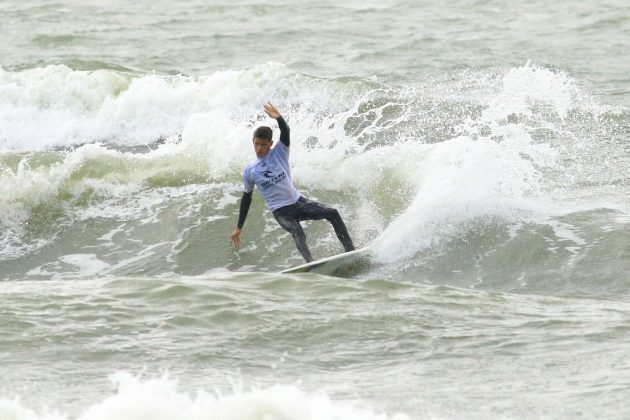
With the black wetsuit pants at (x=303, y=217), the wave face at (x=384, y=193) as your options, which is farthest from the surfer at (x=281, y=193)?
the wave face at (x=384, y=193)

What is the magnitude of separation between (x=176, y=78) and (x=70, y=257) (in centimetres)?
770

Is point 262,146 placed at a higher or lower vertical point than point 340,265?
higher

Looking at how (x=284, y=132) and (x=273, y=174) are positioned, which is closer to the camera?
(x=284, y=132)

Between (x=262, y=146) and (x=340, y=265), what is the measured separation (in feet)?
4.81

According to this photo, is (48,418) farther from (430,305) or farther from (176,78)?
(176,78)

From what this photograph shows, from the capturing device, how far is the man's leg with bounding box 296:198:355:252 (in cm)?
1045

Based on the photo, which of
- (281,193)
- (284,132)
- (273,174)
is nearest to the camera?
(284,132)

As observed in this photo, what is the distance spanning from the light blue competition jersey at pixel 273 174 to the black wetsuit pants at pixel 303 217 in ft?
0.39

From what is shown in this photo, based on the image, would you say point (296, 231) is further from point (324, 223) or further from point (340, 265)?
point (324, 223)

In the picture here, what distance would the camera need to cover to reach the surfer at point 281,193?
1039cm

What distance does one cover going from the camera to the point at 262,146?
1035 centimetres

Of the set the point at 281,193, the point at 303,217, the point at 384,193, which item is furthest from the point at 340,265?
the point at 384,193

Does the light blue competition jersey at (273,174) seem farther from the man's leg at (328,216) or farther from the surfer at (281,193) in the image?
the man's leg at (328,216)

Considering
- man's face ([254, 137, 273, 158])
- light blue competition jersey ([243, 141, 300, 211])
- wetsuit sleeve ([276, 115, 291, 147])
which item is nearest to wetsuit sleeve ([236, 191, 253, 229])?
light blue competition jersey ([243, 141, 300, 211])
